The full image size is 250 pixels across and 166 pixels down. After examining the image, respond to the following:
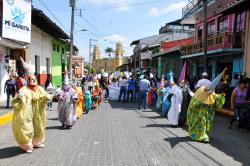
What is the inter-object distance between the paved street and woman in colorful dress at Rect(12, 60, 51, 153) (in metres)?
0.29

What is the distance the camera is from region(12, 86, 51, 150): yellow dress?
718cm

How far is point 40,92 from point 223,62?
16731 mm

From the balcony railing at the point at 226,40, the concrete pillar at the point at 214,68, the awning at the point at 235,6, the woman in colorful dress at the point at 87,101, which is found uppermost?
the awning at the point at 235,6

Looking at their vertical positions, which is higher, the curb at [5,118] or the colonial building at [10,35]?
the colonial building at [10,35]

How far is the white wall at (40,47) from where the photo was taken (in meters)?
22.6

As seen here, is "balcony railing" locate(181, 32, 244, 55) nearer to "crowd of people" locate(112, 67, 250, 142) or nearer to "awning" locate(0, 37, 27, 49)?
"crowd of people" locate(112, 67, 250, 142)

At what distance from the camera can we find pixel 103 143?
842 cm

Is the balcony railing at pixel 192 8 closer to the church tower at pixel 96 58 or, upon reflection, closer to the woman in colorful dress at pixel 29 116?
the woman in colorful dress at pixel 29 116

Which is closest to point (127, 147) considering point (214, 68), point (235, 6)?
point (235, 6)

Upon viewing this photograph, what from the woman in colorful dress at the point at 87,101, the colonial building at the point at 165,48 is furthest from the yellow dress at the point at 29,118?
the colonial building at the point at 165,48

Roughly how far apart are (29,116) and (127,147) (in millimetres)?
2241

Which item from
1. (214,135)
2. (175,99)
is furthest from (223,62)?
(214,135)

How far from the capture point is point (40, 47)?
82.2 feet

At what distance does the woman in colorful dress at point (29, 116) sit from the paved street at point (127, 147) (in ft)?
0.95
